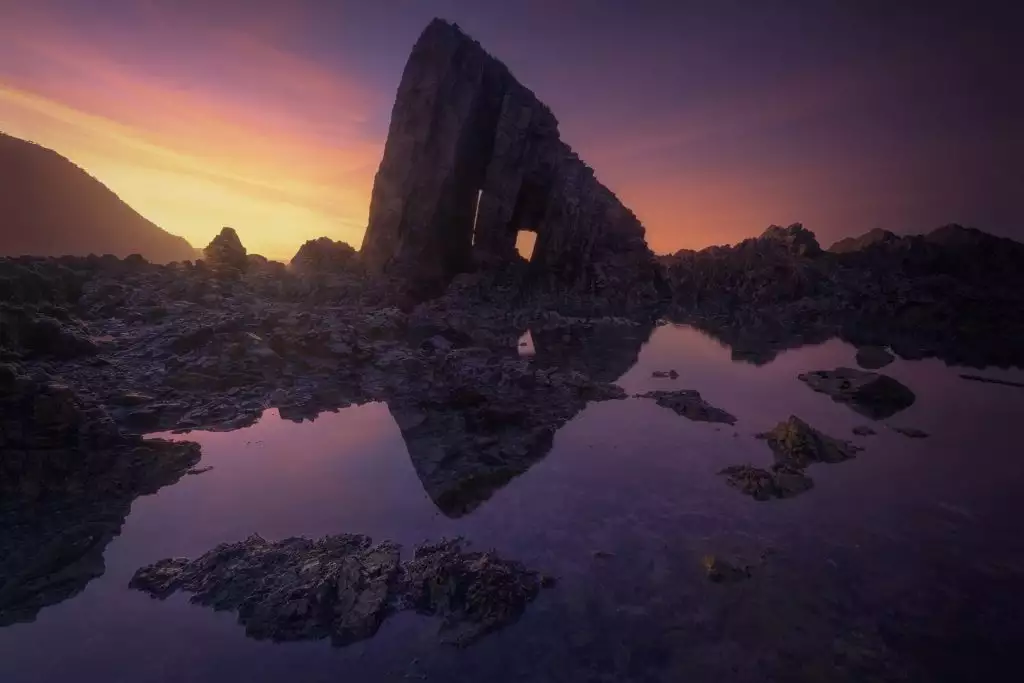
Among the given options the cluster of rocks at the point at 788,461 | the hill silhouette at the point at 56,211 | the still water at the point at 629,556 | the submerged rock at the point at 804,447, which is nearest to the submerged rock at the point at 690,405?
the still water at the point at 629,556

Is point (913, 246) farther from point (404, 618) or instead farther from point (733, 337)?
point (404, 618)

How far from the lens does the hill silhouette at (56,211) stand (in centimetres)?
9081

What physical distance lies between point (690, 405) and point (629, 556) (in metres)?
10.8

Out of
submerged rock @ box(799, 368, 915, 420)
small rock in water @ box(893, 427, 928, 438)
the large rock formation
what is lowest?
small rock in water @ box(893, 427, 928, 438)

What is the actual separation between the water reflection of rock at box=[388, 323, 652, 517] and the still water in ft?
1.63

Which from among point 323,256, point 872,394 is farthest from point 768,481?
point 323,256

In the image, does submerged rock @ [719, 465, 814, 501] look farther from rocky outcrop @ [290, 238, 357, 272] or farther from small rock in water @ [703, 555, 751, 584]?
rocky outcrop @ [290, 238, 357, 272]

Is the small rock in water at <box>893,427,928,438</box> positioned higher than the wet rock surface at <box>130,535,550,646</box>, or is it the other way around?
the small rock in water at <box>893,427,928,438</box>

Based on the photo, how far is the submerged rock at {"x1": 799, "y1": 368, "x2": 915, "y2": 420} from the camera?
59.9 feet

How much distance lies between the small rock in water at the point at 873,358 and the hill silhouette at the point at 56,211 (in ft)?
376

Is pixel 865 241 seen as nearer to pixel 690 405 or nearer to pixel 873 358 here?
pixel 873 358

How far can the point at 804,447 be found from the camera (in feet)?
43.9

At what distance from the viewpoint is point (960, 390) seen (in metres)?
22.1

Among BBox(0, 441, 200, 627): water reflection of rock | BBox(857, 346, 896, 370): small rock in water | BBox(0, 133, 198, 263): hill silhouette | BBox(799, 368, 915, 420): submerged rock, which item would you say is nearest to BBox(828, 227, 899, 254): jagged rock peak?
BBox(857, 346, 896, 370): small rock in water
